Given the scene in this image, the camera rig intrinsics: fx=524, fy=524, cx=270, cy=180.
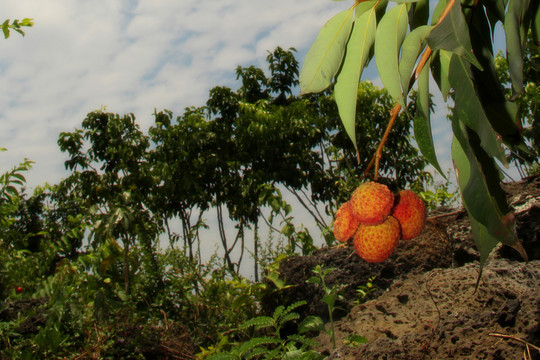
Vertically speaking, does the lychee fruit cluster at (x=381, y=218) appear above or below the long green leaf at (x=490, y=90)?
below

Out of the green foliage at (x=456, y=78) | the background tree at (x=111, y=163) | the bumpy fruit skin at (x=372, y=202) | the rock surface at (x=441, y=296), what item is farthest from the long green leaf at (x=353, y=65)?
the background tree at (x=111, y=163)

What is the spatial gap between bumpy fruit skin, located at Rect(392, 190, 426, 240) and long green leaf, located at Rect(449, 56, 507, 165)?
20 cm

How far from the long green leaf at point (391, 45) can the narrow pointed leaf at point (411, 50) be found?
0.04ft

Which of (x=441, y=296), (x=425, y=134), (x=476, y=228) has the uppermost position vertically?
(x=425, y=134)

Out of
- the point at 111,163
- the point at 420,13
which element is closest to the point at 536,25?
the point at 420,13

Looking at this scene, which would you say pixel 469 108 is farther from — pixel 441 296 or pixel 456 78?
pixel 441 296

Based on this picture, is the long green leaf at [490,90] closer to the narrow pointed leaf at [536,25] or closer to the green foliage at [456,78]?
the green foliage at [456,78]

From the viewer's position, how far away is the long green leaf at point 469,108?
0.60 meters

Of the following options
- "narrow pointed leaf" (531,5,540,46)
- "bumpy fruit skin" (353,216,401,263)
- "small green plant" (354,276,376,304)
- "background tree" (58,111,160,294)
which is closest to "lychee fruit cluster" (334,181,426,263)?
"bumpy fruit skin" (353,216,401,263)

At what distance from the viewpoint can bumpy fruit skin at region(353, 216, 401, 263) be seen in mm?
824

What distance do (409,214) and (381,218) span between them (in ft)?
0.20

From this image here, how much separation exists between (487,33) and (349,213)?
0.38 m

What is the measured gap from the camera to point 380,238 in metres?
0.83

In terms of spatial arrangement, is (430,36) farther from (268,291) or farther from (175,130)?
(175,130)
